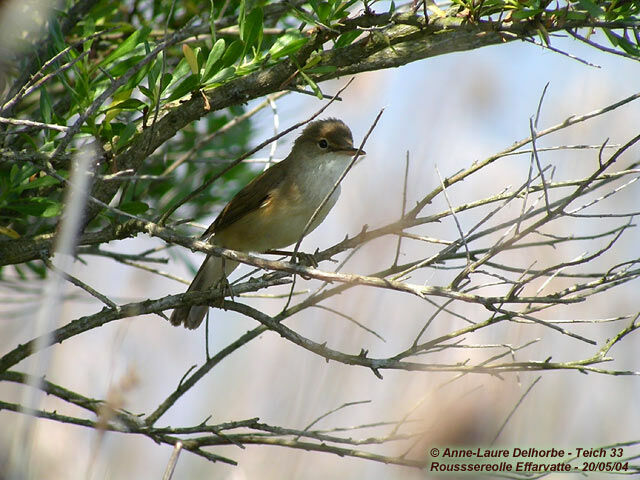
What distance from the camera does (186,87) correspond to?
8.18ft

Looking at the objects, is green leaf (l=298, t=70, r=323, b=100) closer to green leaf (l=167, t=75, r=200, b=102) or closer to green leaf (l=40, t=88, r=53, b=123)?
green leaf (l=167, t=75, r=200, b=102)

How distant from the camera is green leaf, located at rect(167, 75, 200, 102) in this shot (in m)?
2.47

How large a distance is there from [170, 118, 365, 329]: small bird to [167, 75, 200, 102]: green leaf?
1199 mm

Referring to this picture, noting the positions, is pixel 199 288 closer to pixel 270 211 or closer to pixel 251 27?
pixel 270 211

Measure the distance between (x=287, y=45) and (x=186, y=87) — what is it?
14.8 inches

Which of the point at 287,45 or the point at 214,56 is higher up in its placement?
the point at 287,45

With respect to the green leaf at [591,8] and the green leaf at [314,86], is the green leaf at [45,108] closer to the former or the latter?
the green leaf at [314,86]

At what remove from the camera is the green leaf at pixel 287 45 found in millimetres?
2533

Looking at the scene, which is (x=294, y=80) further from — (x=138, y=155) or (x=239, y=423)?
(x=239, y=423)

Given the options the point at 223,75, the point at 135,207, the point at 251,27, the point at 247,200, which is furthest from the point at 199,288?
the point at 251,27

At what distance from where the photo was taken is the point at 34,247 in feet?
8.68

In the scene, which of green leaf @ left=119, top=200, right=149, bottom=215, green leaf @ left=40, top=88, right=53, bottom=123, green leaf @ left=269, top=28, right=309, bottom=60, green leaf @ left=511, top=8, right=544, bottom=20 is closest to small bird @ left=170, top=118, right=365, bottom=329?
green leaf @ left=119, top=200, right=149, bottom=215

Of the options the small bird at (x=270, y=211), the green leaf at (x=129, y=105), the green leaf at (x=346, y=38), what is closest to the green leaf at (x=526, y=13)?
the green leaf at (x=346, y=38)

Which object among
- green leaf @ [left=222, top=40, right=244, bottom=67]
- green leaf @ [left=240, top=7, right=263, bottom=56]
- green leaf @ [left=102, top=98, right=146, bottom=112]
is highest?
green leaf @ [left=240, top=7, right=263, bottom=56]
